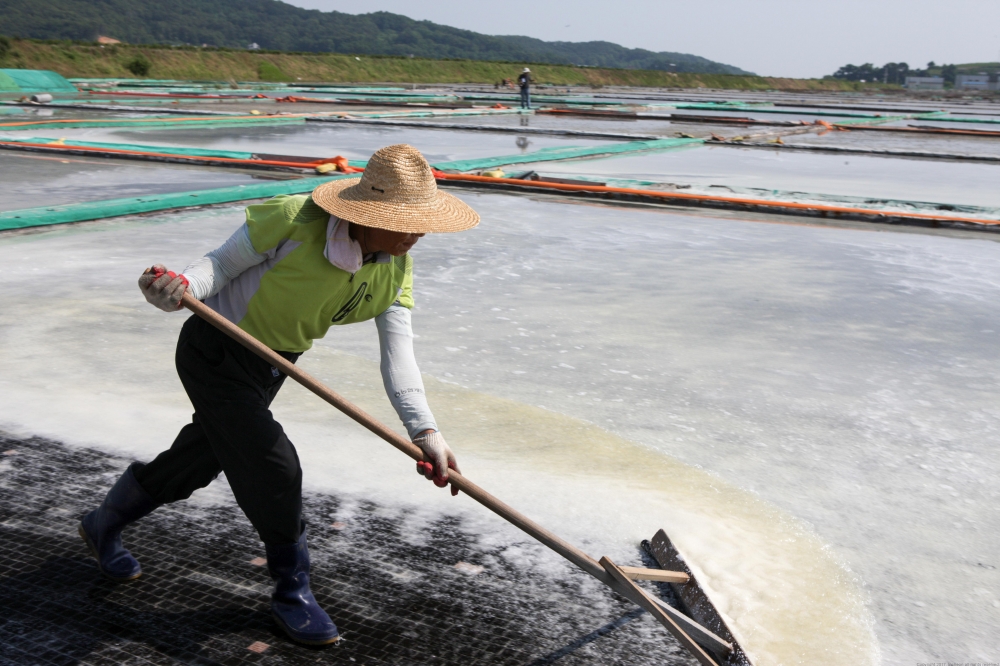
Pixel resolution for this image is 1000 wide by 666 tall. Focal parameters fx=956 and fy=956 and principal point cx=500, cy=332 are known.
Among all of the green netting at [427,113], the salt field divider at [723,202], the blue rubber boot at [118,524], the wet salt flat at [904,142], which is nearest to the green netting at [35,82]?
the green netting at [427,113]

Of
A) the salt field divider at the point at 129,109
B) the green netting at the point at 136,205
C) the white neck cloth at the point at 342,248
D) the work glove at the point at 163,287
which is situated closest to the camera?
the work glove at the point at 163,287

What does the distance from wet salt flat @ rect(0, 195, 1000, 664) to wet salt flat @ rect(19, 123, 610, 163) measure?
5623mm

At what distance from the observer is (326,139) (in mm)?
12648

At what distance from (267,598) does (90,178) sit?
707 centimetres

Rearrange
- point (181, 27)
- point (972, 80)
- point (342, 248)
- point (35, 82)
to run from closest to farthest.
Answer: point (342, 248)
point (35, 82)
point (972, 80)
point (181, 27)

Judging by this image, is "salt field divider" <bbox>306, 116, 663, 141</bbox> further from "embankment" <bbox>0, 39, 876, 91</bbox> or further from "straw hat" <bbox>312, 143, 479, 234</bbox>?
"embankment" <bbox>0, 39, 876, 91</bbox>

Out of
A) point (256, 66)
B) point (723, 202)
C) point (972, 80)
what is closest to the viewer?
point (723, 202)

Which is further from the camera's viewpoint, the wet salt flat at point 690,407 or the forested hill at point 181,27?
the forested hill at point 181,27

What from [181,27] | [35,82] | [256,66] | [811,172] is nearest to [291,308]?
[811,172]

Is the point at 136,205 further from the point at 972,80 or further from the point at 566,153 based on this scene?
the point at 972,80

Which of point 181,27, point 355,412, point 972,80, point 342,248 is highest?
point 181,27

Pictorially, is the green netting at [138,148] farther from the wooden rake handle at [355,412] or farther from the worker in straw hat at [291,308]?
the wooden rake handle at [355,412]

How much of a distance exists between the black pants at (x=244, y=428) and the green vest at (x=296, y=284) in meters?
0.08

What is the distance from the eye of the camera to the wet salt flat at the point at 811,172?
9.05 metres
